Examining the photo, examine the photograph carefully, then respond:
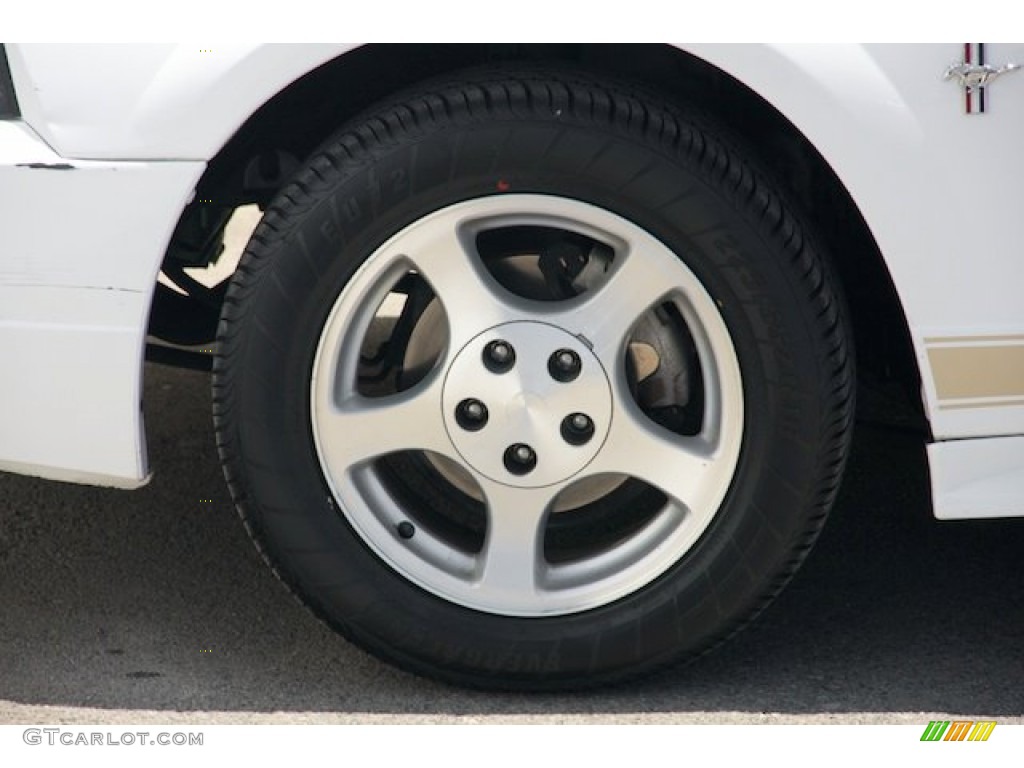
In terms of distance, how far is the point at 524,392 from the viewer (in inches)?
99.3

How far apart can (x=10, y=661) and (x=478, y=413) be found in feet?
3.09

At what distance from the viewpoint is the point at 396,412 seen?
255cm

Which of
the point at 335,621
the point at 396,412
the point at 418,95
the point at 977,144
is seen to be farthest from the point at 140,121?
the point at 977,144

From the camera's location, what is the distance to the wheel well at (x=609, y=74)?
258cm

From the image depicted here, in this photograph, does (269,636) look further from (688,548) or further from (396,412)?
(688,548)

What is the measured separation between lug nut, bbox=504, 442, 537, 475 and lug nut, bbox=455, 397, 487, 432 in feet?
0.21

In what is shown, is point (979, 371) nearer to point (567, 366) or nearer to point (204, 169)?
point (567, 366)

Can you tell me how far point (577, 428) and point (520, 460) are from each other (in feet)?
0.33

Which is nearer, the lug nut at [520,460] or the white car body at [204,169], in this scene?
the white car body at [204,169]

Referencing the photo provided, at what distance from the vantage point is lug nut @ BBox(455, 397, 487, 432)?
254 cm

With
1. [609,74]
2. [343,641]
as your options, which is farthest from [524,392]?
[343,641]
